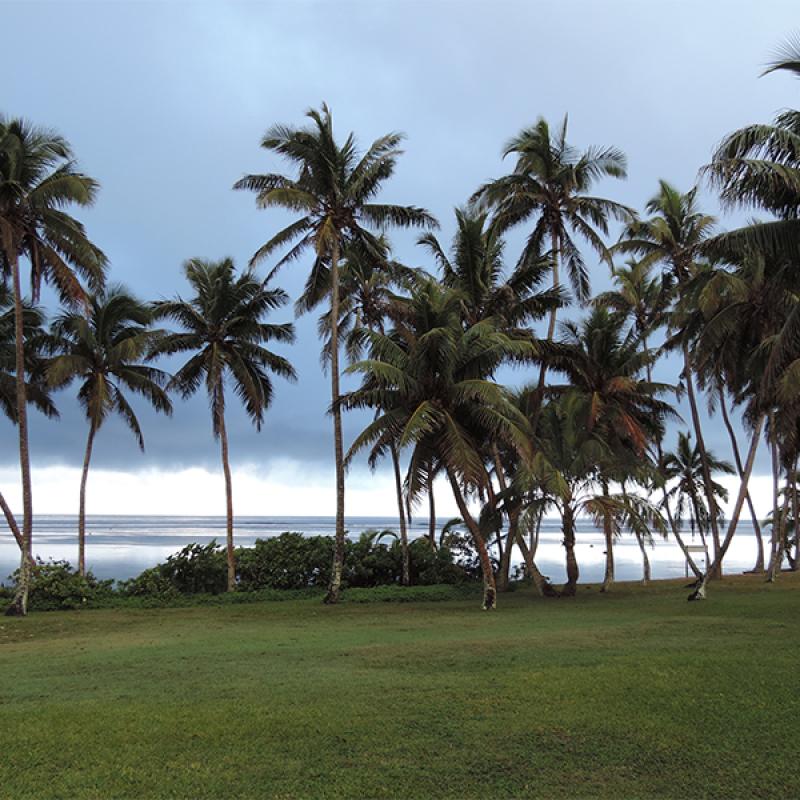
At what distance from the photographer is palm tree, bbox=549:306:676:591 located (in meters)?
21.2

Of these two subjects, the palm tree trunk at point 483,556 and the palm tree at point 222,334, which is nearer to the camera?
the palm tree trunk at point 483,556

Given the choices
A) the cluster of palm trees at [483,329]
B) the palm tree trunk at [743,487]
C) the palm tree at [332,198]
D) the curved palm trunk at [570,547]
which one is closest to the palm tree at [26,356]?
the cluster of palm trees at [483,329]

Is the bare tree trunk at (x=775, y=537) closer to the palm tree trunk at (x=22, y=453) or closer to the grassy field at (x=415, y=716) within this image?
the grassy field at (x=415, y=716)

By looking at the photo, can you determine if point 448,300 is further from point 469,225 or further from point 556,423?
point 556,423

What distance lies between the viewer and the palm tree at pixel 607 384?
21188 mm

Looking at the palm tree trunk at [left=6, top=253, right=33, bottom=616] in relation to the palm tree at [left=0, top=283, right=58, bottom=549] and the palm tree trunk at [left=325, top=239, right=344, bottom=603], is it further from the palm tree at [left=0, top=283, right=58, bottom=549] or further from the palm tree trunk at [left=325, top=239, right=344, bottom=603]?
the palm tree trunk at [left=325, top=239, right=344, bottom=603]

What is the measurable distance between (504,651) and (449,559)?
14.0 metres

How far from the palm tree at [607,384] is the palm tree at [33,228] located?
1298 centimetres

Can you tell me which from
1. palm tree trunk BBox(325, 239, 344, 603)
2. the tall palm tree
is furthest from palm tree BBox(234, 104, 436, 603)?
the tall palm tree

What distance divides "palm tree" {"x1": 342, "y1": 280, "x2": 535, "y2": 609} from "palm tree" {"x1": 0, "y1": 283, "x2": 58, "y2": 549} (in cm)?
1187

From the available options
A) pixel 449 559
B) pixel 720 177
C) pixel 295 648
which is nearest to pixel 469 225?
pixel 720 177

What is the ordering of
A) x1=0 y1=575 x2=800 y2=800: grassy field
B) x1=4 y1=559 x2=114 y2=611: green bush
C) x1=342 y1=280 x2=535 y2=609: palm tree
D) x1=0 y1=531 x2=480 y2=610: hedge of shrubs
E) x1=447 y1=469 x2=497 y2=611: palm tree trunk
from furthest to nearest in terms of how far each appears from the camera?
x1=0 y1=531 x2=480 y2=610: hedge of shrubs, x1=4 y1=559 x2=114 y2=611: green bush, x1=447 y1=469 x2=497 y2=611: palm tree trunk, x1=342 y1=280 x2=535 y2=609: palm tree, x1=0 y1=575 x2=800 y2=800: grassy field

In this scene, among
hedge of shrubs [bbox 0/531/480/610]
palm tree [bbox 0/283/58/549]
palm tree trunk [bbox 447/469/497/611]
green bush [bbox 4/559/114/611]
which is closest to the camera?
palm tree trunk [bbox 447/469/497/611]

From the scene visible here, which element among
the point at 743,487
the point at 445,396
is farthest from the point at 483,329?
the point at 743,487
